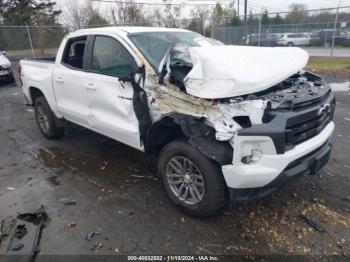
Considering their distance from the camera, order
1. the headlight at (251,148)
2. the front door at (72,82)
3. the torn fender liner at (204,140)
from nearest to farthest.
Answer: the headlight at (251,148) → the torn fender liner at (204,140) → the front door at (72,82)

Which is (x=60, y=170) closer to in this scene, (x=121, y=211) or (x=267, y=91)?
(x=121, y=211)

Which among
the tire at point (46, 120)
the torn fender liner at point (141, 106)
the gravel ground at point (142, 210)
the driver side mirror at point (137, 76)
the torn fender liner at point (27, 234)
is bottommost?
the gravel ground at point (142, 210)

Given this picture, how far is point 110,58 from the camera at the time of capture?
4.00m

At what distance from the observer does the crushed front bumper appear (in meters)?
2.72

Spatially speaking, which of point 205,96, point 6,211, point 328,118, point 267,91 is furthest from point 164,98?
point 6,211

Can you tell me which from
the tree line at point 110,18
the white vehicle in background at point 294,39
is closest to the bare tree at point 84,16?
the tree line at point 110,18

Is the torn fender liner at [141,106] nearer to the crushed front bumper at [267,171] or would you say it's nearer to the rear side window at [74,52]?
the crushed front bumper at [267,171]

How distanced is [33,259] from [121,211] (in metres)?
0.98

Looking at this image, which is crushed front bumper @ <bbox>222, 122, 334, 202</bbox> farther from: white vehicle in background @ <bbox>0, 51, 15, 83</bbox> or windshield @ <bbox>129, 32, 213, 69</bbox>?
white vehicle in background @ <bbox>0, 51, 15, 83</bbox>

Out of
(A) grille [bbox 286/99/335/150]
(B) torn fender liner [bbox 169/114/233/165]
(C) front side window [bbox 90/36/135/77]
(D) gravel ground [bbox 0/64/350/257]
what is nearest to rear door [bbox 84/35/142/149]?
(C) front side window [bbox 90/36/135/77]

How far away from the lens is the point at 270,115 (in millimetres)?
2750

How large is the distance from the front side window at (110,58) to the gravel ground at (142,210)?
1.40 meters

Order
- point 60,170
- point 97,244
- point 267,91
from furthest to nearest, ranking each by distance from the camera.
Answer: point 60,170 → point 267,91 → point 97,244

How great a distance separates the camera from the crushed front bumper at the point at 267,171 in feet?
8.92
